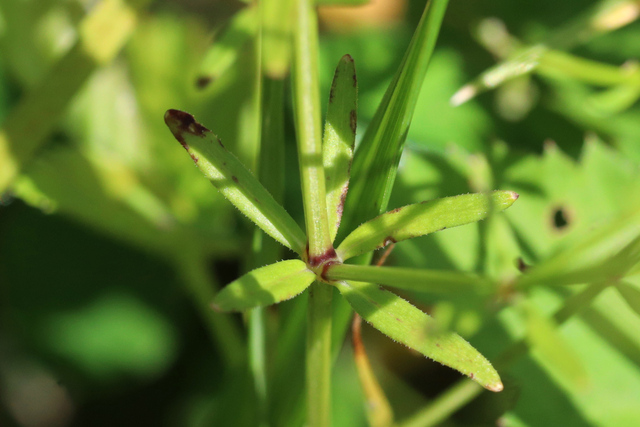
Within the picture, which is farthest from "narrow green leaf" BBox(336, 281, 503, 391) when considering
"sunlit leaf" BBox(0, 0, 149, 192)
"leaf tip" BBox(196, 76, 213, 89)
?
"sunlit leaf" BBox(0, 0, 149, 192)

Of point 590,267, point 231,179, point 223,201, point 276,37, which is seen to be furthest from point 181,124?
point 223,201

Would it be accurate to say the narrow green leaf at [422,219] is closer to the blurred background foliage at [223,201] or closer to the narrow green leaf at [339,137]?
the narrow green leaf at [339,137]

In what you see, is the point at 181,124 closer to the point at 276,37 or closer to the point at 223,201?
the point at 276,37

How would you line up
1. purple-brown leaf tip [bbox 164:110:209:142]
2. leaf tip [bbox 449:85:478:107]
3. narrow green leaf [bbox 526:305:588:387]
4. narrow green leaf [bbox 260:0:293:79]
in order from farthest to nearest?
leaf tip [bbox 449:85:478:107], narrow green leaf [bbox 260:0:293:79], purple-brown leaf tip [bbox 164:110:209:142], narrow green leaf [bbox 526:305:588:387]

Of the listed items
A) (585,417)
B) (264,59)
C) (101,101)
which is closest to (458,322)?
(264,59)

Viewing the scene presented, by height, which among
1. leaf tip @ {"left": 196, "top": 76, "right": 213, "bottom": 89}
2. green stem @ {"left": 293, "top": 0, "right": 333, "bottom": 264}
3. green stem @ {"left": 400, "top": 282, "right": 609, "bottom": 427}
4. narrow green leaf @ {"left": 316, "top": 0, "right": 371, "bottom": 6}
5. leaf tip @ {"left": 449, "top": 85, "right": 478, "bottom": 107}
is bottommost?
green stem @ {"left": 400, "top": 282, "right": 609, "bottom": 427}

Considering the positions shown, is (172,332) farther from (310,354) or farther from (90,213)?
(310,354)

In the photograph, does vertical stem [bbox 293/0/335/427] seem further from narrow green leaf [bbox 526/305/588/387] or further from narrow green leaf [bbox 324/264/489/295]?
narrow green leaf [bbox 526/305/588/387]
